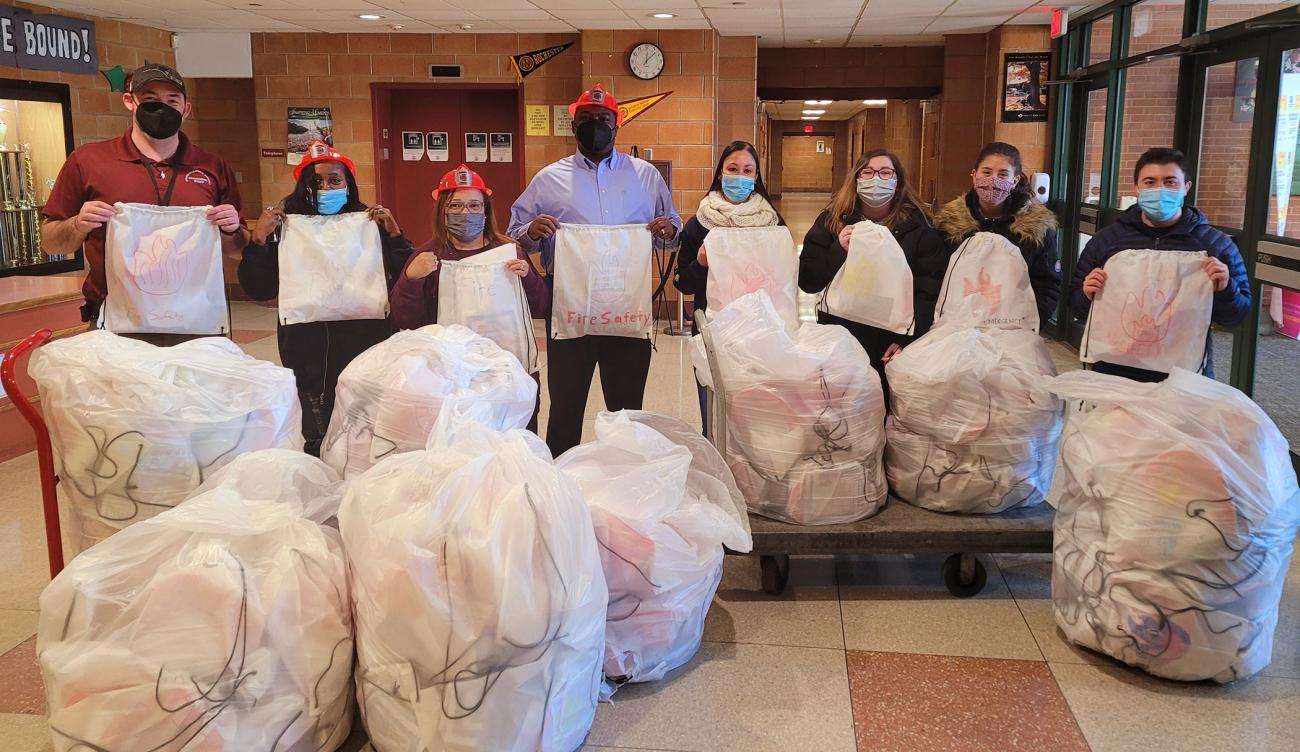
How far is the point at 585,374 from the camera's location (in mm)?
3373

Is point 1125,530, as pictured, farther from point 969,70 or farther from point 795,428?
point 969,70

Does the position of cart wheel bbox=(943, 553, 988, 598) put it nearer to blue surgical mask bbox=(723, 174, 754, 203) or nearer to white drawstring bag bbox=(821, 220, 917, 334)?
white drawstring bag bbox=(821, 220, 917, 334)

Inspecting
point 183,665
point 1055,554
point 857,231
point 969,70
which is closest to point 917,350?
point 857,231

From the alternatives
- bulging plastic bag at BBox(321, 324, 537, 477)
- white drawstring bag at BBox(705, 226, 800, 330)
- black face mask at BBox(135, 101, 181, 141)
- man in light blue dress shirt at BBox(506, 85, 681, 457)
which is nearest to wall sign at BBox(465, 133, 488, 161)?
man in light blue dress shirt at BBox(506, 85, 681, 457)

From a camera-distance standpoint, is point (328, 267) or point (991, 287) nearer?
point (991, 287)

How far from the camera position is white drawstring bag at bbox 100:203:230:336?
2883mm

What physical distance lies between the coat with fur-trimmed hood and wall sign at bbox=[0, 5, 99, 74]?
224 inches

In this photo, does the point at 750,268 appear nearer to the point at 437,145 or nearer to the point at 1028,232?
the point at 1028,232

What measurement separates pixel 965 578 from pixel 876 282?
89 cm

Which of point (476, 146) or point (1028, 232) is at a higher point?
point (476, 146)

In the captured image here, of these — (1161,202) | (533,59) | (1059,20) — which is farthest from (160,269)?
(1059,20)

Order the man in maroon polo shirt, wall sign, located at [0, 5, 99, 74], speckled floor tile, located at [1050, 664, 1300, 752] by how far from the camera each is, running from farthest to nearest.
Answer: wall sign, located at [0, 5, 99, 74] < the man in maroon polo shirt < speckled floor tile, located at [1050, 664, 1300, 752]

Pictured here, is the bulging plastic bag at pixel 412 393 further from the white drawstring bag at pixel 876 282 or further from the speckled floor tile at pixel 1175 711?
the speckled floor tile at pixel 1175 711

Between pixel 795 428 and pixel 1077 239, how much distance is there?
537cm
